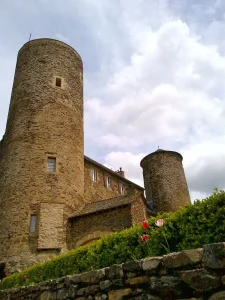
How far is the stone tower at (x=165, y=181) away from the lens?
29123 mm

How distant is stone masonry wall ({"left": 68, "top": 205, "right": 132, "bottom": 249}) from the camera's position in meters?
16.0

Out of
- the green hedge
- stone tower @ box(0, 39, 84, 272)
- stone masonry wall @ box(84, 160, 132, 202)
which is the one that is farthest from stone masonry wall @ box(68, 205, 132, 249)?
the green hedge

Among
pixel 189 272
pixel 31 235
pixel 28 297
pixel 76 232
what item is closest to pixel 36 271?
pixel 28 297

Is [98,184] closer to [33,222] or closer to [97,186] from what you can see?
[97,186]

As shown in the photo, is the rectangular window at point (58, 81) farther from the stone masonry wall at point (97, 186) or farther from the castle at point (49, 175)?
the stone masonry wall at point (97, 186)

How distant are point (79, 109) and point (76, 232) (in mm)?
9519

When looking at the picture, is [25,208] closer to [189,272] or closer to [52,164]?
[52,164]

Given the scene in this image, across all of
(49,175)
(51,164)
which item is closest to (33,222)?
(49,175)

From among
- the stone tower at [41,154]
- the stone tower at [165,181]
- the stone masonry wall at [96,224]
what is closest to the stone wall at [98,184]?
the stone tower at [41,154]

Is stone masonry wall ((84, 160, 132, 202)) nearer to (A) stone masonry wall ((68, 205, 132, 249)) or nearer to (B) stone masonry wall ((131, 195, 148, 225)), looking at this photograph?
(A) stone masonry wall ((68, 205, 132, 249))

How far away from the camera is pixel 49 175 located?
18172 mm

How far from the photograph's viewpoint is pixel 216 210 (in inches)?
223

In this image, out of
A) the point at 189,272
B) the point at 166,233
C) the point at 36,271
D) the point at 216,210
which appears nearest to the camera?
the point at 189,272

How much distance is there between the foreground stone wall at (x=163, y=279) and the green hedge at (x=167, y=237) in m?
1.39
